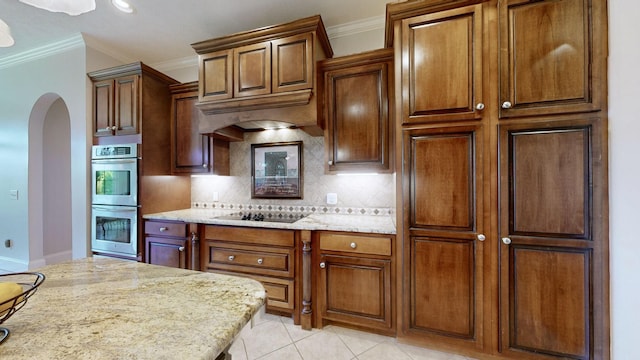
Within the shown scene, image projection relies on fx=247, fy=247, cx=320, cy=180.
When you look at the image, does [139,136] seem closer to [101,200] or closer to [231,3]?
[101,200]

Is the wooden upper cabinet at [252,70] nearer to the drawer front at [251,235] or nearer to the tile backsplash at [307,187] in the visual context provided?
the tile backsplash at [307,187]

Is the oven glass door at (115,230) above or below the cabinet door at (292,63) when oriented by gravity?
below

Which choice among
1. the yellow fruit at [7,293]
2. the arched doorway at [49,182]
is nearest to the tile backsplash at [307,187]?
the arched doorway at [49,182]

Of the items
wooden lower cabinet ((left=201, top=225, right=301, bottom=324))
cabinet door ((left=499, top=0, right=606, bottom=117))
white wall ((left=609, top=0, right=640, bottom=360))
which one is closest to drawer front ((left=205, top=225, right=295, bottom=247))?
wooden lower cabinet ((left=201, top=225, right=301, bottom=324))

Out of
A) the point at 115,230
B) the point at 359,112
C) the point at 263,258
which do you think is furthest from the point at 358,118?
the point at 115,230

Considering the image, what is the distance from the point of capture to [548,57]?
59.2 inches

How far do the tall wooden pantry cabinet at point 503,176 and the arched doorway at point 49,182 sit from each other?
426 centimetres

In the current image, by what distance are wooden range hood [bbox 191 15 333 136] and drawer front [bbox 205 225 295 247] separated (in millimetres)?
940

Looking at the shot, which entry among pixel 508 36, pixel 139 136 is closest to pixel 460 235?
pixel 508 36

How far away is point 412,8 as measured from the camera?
5.65 feet

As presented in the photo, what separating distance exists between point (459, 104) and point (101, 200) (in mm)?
3517

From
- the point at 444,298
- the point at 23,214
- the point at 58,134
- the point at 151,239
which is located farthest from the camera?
the point at 58,134

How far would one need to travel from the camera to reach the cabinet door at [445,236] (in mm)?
1636

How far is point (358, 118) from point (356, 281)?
53.4 inches
